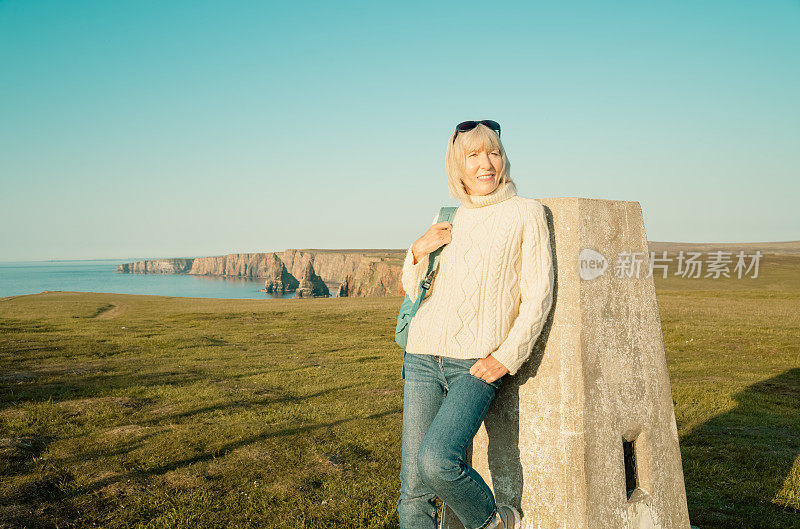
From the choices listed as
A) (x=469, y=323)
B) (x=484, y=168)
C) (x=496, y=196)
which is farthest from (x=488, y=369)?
(x=484, y=168)

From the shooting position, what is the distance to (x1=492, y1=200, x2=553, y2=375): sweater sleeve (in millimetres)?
2711

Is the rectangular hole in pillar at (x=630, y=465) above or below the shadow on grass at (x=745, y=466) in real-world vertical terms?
above

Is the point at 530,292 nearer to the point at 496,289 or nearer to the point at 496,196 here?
the point at 496,289

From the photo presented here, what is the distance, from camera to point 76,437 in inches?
259

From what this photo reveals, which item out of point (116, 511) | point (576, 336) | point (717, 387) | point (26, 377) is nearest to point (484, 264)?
point (576, 336)

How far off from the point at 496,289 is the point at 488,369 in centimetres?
44

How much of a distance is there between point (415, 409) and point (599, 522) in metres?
1.26

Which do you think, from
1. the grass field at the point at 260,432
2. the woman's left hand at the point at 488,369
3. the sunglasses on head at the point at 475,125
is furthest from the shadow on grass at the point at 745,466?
the sunglasses on head at the point at 475,125

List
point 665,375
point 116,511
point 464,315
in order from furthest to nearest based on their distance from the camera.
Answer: point 116,511 → point 665,375 → point 464,315

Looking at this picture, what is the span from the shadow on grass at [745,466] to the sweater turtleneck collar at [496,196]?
11.8 feet

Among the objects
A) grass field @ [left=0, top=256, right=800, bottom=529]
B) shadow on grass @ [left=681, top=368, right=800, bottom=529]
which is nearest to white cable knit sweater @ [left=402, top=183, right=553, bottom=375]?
grass field @ [left=0, top=256, right=800, bottom=529]

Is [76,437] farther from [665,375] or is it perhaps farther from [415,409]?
[665,375]

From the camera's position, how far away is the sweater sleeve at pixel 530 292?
2.71 meters

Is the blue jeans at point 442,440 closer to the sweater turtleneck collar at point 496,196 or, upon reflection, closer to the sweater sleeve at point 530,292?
the sweater sleeve at point 530,292
